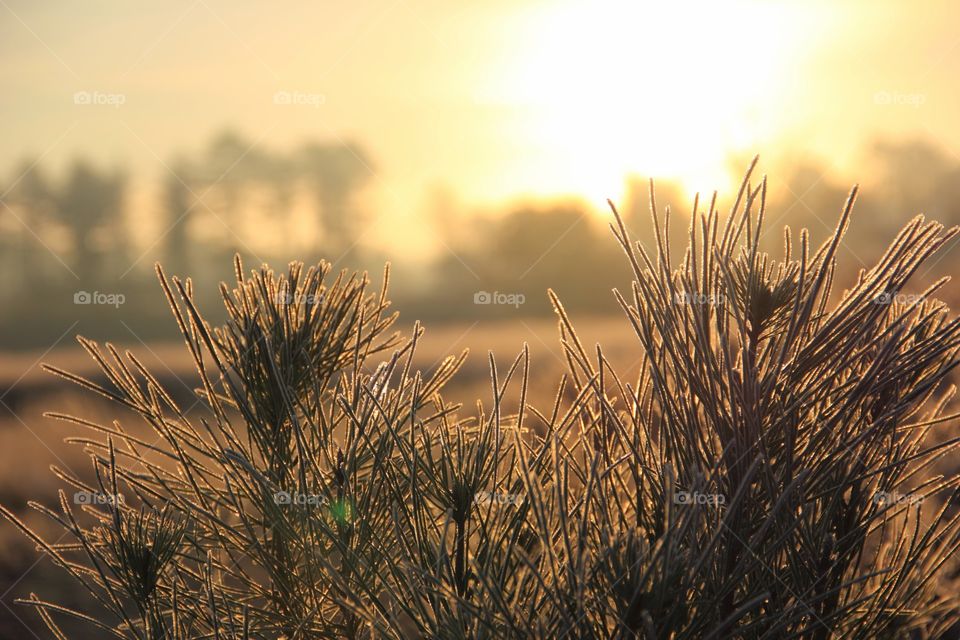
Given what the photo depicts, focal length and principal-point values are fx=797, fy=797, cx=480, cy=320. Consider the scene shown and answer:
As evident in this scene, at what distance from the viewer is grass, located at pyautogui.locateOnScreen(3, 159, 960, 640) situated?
32.0 inches

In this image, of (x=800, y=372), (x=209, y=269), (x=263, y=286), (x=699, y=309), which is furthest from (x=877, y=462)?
(x=209, y=269)

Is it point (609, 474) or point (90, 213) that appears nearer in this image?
point (609, 474)

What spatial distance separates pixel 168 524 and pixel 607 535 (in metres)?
0.62

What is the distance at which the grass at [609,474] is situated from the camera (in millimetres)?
813

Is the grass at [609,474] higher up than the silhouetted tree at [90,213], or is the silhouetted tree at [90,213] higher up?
the silhouetted tree at [90,213]

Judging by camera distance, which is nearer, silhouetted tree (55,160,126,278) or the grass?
the grass

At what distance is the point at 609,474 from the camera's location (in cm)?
94

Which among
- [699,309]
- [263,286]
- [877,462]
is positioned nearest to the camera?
[699,309]

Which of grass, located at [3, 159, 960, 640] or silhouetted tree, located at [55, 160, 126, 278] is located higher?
→ silhouetted tree, located at [55, 160, 126, 278]

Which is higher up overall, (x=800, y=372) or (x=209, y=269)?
(x=209, y=269)

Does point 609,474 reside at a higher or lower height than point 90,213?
lower

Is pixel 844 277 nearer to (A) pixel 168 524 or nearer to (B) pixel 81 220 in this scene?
(A) pixel 168 524

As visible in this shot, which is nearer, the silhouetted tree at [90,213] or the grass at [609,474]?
the grass at [609,474]

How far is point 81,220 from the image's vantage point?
12922 mm
